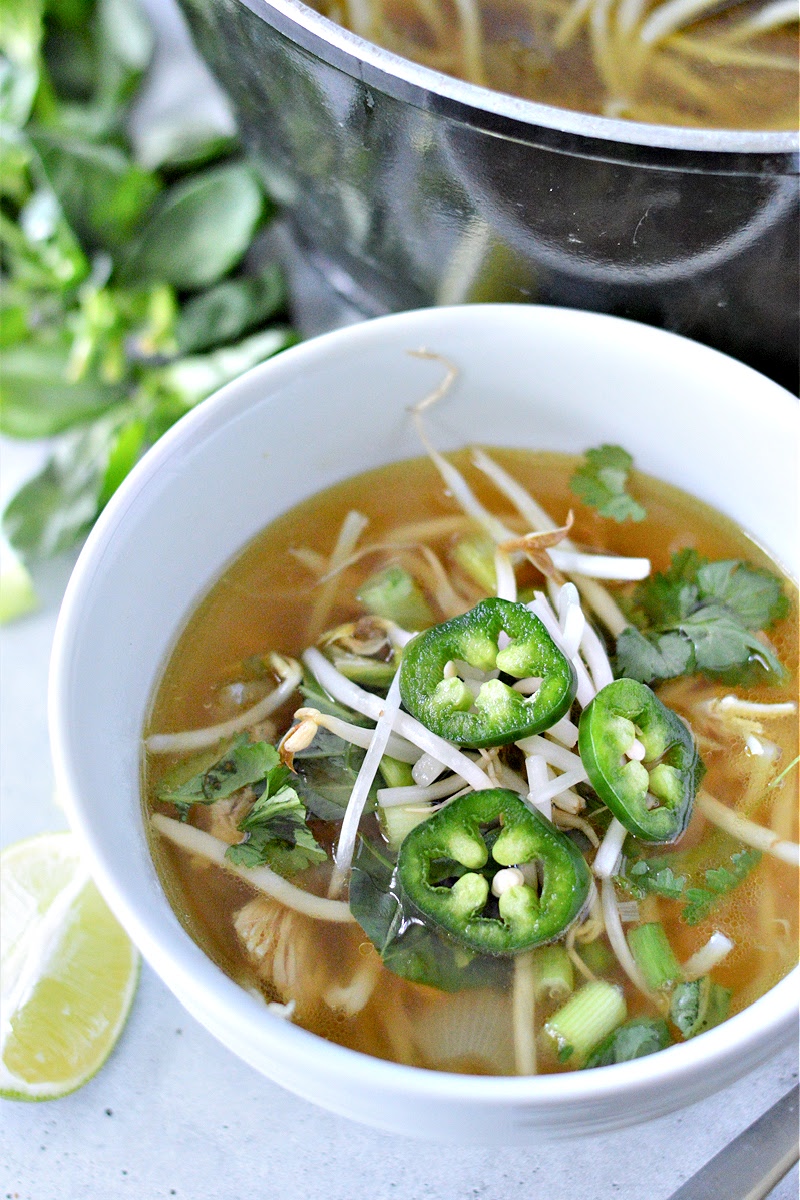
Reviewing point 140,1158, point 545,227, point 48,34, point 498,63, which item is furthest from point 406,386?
point 48,34

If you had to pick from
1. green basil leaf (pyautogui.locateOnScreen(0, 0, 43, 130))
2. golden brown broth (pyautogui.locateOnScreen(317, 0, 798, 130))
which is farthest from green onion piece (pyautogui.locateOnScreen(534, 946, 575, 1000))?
green basil leaf (pyautogui.locateOnScreen(0, 0, 43, 130))

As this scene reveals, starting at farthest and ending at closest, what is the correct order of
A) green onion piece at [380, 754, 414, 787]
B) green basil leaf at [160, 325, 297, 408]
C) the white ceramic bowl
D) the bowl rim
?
green basil leaf at [160, 325, 297, 408], green onion piece at [380, 754, 414, 787], the bowl rim, the white ceramic bowl

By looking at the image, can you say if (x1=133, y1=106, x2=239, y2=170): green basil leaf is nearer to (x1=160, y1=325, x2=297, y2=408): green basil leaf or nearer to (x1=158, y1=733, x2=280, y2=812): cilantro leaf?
(x1=160, y1=325, x2=297, y2=408): green basil leaf

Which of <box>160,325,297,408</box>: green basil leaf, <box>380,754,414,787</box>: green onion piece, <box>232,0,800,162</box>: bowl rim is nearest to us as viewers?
<box>232,0,800,162</box>: bowl rim

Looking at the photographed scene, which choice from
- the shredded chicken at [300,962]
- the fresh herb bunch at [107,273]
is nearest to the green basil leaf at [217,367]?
the fresh herb bunch at [107,273]

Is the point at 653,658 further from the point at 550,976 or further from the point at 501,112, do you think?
the point at 501,112

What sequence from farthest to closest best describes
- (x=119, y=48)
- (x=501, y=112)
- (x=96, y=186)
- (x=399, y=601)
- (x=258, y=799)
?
(x=119, y=48) < (x=96, y=186) < (x=399, y=601) < (x=258, y=799) < (x=501, y=112)

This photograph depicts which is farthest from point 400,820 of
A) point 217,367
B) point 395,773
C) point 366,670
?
point 217,367

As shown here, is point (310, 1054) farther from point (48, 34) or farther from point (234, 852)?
point (48, 34)
